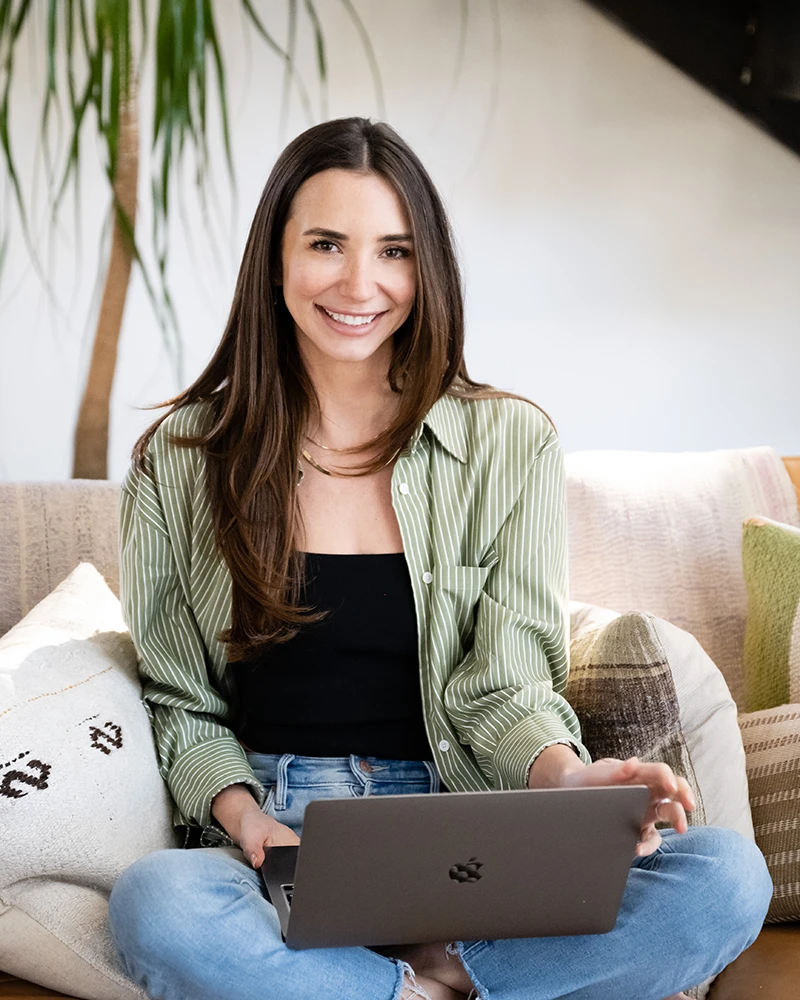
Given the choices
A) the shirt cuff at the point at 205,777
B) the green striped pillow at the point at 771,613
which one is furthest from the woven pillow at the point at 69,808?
the green striped pillow at the point at 771,613

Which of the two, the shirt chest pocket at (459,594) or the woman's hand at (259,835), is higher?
the shirt chest pocket at (459,594)

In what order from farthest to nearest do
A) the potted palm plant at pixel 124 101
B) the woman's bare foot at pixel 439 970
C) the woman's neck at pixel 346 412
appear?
the potted palm plant at pixel 124 101
the woman's neck at pixel 346 412
the woman's bare foot at pixel 439 970

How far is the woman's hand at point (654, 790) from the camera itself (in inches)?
42.2

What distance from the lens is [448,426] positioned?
154 centimetres

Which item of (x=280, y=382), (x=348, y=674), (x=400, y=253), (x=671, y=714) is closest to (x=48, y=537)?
(x=280, y=382)

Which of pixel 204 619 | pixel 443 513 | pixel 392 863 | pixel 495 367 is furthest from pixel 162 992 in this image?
pixel 495 367

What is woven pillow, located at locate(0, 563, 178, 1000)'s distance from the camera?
1218 millimetres

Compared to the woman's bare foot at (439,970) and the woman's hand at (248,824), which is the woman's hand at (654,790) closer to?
the woman's bare foot at (439,970)

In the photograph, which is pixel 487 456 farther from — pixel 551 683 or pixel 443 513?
pixel 551 683

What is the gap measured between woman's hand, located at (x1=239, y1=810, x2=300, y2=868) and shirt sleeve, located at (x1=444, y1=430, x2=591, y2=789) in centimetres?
25

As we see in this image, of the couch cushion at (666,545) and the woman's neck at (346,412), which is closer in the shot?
the woman's neck at (346,412)

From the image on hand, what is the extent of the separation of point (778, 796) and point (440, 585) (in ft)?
1.69

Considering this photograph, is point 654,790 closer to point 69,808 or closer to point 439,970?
point 439,970

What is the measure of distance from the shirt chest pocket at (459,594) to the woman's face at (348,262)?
0.30 m
